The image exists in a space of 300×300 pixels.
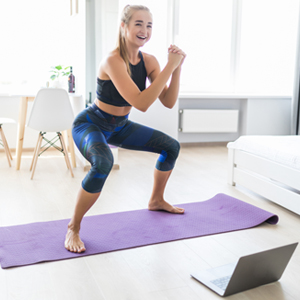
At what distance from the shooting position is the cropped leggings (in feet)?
5.95

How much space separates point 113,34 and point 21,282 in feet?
8.71

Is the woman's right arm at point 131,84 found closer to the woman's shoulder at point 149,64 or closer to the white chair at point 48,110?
the woman's shoulder at point 149,64

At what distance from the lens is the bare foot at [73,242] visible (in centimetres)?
178

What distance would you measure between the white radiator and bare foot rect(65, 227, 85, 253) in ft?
10.5

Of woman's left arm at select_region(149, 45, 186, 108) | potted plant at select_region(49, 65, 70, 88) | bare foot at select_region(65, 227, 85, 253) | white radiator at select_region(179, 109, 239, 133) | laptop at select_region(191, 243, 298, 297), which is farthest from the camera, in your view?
white radiator at select_region(179, 109, 239, 133)

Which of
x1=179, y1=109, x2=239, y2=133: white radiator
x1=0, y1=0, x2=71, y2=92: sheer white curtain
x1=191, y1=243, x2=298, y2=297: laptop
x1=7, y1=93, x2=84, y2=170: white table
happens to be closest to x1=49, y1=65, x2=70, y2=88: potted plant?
x1=0, y1=0, x2=71, y2=92: sheer white curtain

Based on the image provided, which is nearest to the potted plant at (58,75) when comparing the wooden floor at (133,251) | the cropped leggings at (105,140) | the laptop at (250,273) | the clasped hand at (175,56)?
the wooden floor at (133,251)

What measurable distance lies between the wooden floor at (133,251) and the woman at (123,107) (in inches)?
9.9

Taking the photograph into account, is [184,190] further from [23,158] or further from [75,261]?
[23,158]

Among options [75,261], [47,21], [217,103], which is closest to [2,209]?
[75,261]

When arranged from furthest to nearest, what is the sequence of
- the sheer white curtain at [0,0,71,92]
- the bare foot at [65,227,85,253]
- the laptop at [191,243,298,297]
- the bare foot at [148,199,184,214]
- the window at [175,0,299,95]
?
the window at [175,0,299,95] < the sheer white curtain at [0,0,71,92] < the bare foot at [148,199,184,214] < the bare foot at [65,227,85,253] < the laptop at [191,243,298,297]

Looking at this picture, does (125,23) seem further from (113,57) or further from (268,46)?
(268,46)

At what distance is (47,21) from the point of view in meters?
4.58

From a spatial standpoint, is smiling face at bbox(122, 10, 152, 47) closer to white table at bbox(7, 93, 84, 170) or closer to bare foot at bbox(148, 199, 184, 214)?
bare foot at bbox(148, 199, 184, 214)
